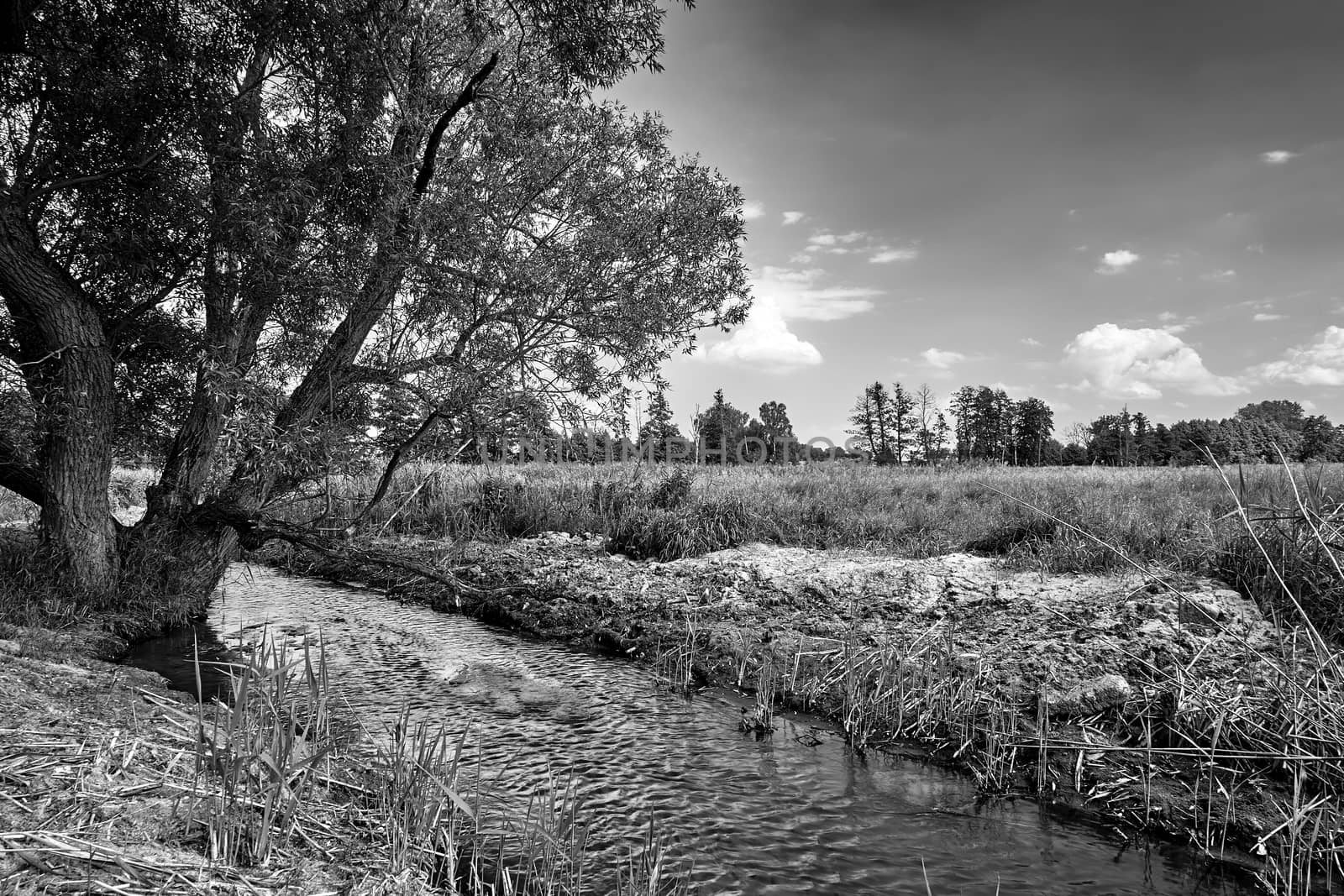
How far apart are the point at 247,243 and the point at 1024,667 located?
28.9 ft

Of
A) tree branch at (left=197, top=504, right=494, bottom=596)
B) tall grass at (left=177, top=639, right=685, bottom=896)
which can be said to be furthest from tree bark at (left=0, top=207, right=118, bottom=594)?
tall grass at (left=177, top=639, right=685, bottom=896)

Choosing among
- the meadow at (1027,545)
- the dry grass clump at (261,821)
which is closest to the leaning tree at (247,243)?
the meadow at (1027,545)

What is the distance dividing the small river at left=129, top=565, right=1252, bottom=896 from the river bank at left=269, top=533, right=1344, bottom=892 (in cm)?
35

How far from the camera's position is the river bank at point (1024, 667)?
4.41 m

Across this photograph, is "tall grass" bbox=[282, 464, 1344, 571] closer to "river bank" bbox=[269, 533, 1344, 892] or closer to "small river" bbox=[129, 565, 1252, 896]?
"river bank" bbox=[269, 533, 1344, 892]

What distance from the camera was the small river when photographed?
13.5ft

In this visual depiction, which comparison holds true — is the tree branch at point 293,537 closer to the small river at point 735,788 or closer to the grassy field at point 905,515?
the grassy field at point 905,515

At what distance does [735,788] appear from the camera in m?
5.08

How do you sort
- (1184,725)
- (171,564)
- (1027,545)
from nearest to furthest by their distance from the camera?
(1184,725) → (171,564) → (1027,545)

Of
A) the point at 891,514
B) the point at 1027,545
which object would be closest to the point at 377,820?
the point at 1027,545

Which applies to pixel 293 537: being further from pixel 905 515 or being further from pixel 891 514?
pixel 905 515

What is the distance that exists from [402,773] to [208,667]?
5135 mm

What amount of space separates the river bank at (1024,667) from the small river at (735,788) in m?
0.35

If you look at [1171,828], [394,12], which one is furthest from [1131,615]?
[394,12]
